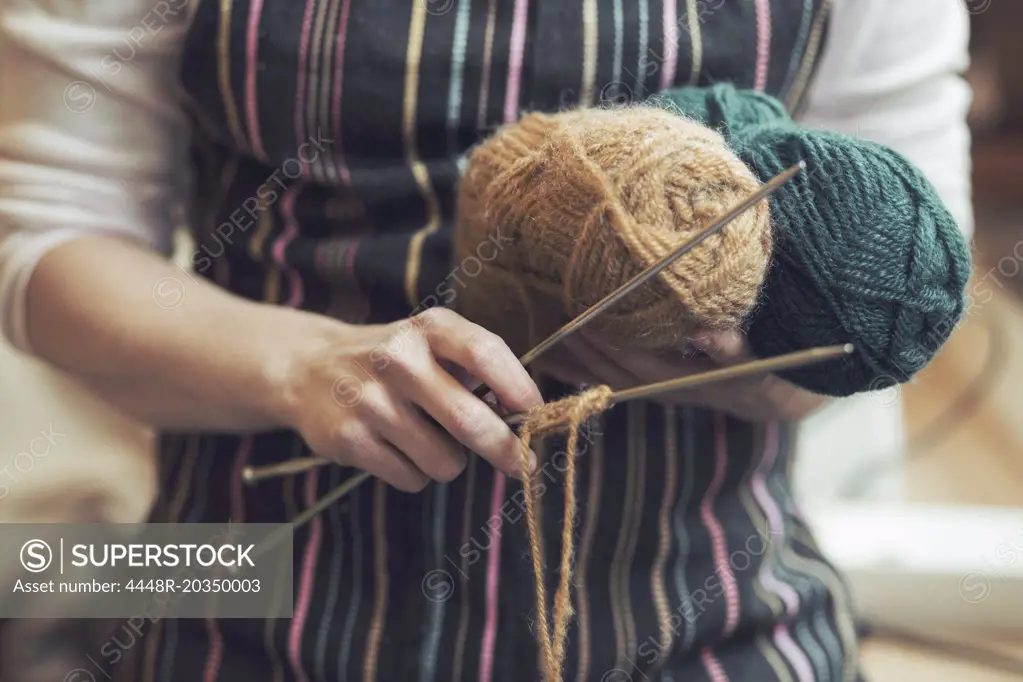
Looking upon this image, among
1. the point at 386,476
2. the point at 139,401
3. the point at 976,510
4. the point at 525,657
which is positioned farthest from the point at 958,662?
the point at 139,401

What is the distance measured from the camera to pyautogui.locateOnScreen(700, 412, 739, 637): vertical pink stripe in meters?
0.45

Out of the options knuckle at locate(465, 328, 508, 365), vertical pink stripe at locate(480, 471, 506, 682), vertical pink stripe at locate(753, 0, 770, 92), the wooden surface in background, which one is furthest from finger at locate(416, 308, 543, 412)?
the wooden surface in background

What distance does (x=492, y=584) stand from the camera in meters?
0.43

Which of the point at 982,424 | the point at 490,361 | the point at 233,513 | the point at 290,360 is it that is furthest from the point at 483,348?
A: the point at 982,424

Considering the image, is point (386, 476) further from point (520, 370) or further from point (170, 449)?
point (170, 449)

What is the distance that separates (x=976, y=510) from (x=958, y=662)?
181mm

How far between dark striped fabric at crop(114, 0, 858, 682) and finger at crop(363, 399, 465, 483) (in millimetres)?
64

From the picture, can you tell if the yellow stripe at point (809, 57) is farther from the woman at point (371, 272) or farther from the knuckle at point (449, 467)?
the knuckle at point (449, 467)

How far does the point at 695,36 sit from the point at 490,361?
0.68 feet

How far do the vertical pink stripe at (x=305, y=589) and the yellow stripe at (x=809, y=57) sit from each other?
13.1 inches

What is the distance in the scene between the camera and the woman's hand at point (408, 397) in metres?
0.33

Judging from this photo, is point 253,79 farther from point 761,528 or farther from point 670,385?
point 761,528

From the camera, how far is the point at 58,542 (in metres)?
0.45

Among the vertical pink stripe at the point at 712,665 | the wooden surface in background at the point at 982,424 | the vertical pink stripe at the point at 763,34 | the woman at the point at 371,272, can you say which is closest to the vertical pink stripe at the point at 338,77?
the woman at the point at 371,272
